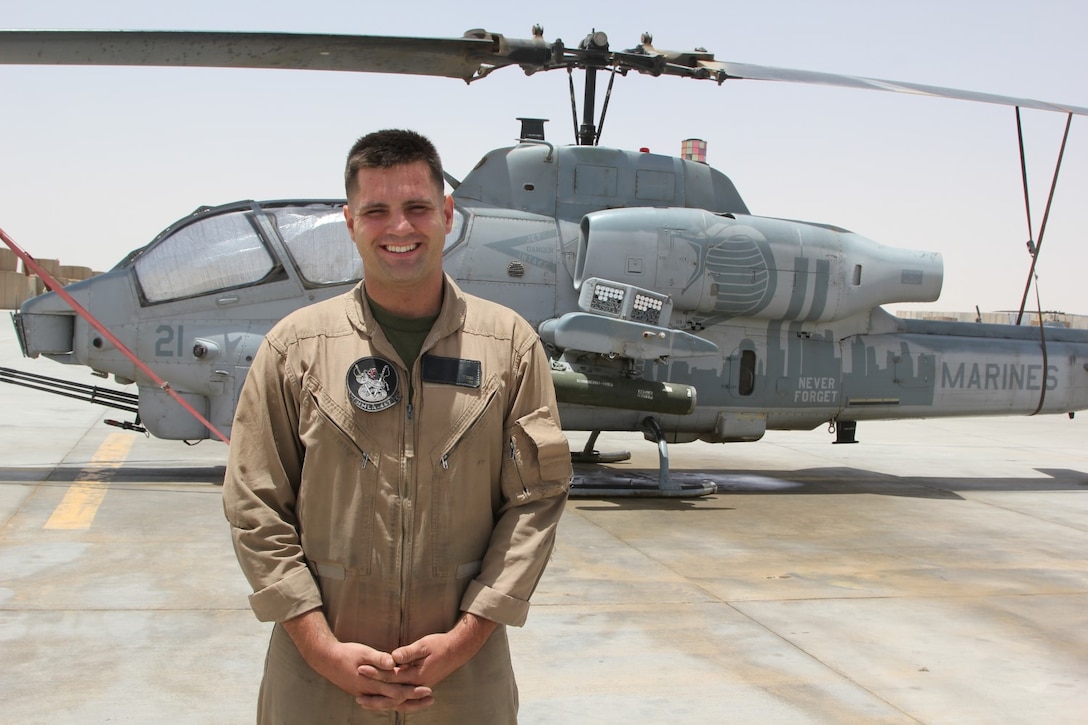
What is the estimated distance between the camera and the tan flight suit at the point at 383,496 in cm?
212

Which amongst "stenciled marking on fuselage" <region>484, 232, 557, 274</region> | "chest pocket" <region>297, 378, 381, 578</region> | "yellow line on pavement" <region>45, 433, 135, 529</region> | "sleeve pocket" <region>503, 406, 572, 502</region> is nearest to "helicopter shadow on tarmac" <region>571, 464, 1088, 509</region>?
"stenciled marking on fuselage" <region>484, 232, 557, 274</region>

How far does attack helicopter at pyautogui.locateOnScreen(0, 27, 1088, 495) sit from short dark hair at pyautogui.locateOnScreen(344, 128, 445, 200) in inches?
174

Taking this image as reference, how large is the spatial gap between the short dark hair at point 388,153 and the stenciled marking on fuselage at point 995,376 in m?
7.89

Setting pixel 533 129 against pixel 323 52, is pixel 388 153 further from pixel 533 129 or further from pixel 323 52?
pixel 533 129

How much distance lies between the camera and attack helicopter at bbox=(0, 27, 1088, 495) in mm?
7566

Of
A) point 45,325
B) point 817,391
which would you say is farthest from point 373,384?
point 817,391

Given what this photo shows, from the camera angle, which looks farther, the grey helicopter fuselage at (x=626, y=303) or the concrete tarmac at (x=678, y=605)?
the grey helicopter fuselage at (x=626, y=303)

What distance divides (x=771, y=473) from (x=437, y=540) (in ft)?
26.9

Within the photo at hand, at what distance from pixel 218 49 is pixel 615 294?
11.2 feet

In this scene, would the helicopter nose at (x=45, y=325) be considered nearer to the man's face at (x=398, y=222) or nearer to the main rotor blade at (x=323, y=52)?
the main rotor blade at (x=323, y=52)

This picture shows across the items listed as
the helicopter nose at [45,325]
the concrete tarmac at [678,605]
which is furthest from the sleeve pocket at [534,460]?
the helicopter nose at [45,325]

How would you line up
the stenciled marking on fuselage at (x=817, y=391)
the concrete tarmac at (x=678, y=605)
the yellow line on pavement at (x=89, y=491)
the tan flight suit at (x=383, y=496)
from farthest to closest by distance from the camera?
the stenciled marking on fuselage at (x=817, y=391)
the yellow line on pavement at (x=89, y=491)
the concrete tarmac at (x=678, y=605)
the tan flight suit at (x=383, y=496)

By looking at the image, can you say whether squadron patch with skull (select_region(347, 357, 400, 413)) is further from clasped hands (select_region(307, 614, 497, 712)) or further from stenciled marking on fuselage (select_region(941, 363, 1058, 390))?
stenciled marking on fuselage (select_region(941, 363, 1058, 390))

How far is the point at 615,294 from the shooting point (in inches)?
306
